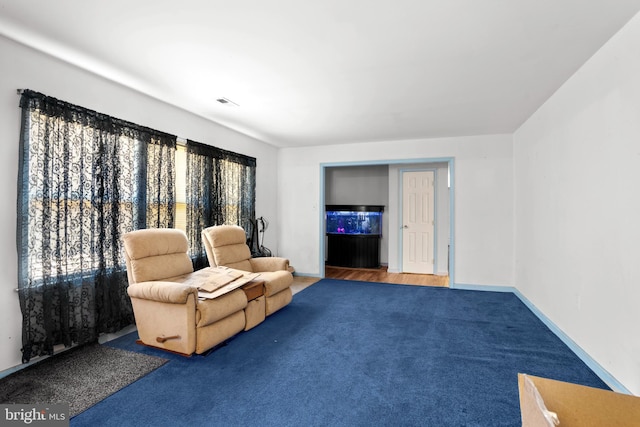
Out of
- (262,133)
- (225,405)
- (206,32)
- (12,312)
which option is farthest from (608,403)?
(262,133)

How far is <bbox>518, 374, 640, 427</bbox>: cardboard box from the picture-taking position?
2.52 feet

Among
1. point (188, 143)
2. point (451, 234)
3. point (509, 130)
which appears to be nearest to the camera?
point (188, 143)

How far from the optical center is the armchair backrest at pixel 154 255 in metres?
2.81

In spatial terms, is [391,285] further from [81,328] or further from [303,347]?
[81,328]

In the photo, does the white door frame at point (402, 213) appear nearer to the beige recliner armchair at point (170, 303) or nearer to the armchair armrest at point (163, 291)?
the beige recliner armchair at point (170, 303)

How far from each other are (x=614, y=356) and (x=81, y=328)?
13.6 feet

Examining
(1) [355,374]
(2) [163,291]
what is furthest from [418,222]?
(2) [163,291]

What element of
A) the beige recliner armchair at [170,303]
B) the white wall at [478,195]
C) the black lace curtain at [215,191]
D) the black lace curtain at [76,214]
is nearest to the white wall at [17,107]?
the black lace curtain at [76,214]

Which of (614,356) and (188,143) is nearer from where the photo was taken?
(614,356)

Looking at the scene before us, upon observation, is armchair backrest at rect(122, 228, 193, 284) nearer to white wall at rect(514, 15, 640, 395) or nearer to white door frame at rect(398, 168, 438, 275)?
white wall at rect(514, 15, 640, 395)

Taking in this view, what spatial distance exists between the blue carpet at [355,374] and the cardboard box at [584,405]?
4.09 ft

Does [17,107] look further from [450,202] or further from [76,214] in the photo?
[450,202]

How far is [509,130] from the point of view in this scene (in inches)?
187

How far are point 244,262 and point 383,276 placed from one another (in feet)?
10.2
